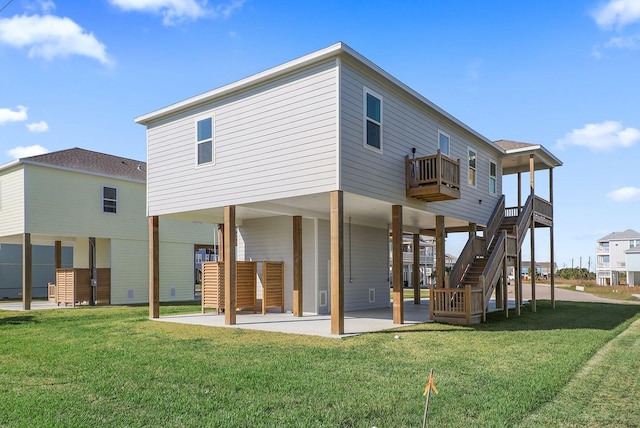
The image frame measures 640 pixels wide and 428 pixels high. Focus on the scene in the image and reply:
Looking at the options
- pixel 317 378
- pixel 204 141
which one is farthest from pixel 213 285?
pixel 317 378

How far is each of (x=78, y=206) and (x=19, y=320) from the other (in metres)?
7.30

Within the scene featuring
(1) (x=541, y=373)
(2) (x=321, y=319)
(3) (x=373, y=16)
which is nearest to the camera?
(1) (x=541, y=373)

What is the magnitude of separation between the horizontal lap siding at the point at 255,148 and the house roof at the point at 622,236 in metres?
67.9

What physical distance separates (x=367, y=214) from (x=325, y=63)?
6020mm

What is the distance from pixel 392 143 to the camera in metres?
12.7

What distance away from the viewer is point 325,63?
10.8m

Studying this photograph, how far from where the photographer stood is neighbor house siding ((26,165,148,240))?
65.4 feet

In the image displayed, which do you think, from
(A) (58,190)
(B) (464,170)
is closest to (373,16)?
(B) (464,170)

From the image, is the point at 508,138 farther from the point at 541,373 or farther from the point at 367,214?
the point at 541,373

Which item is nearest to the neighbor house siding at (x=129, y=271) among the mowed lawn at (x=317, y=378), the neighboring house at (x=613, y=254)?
the mowed lawn at (x=317, y=378)

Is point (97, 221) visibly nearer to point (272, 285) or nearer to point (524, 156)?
point (272, 285)

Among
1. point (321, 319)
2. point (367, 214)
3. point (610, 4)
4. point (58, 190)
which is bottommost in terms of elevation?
point (321, 319)

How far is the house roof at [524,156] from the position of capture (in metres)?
18.2

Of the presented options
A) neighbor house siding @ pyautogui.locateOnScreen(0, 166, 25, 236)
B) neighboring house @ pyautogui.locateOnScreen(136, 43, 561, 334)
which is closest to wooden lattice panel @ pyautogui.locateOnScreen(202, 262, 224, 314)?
neighboring house @ pyautogui.locateOnScreen(136, 43, 561, 334)
